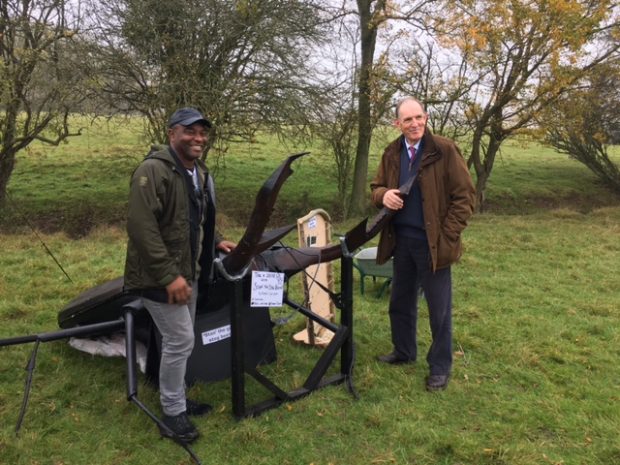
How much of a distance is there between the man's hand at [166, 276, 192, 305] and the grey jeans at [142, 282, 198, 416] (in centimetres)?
11

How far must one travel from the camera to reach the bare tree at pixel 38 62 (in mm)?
9883

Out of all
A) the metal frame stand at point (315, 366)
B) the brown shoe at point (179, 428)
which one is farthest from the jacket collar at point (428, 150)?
the brown shoe at point (179, 428)

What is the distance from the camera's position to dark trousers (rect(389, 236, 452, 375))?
402 cm

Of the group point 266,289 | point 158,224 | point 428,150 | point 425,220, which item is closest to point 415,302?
point 425,220

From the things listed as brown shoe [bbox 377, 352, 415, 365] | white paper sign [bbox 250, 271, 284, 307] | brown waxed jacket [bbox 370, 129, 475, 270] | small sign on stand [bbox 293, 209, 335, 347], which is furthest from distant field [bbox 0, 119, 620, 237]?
white paper sign [bbox 250, 271, 284, 307]

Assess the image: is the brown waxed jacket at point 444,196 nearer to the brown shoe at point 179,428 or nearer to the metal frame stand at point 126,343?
the brown shoe at point 179,428

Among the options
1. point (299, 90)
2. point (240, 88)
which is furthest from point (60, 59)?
point (299, 90)

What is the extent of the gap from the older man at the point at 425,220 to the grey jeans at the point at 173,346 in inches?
64.7

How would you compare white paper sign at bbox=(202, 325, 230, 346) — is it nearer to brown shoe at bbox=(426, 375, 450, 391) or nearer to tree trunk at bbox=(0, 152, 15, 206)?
brown shoe at bbox=(426, 375, 450, 391)

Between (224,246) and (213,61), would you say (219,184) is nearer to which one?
(213,61)

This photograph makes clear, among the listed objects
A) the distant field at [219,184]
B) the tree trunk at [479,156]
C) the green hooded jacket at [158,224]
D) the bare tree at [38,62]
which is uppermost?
the bare tree at [38,62]

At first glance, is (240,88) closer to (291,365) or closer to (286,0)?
(286,0)

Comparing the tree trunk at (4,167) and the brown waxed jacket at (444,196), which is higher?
the brown waxed jacket at (444,196)

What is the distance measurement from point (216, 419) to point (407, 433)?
1.30 m
